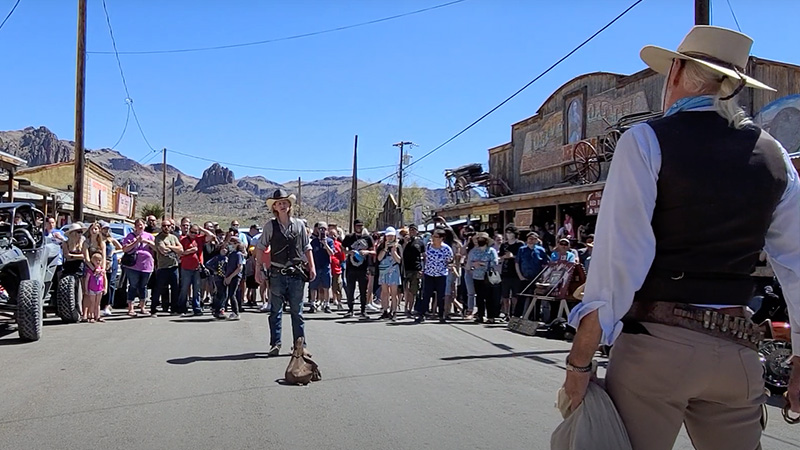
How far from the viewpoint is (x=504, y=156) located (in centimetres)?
2702

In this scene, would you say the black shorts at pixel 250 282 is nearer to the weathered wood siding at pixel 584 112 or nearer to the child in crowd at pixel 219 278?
the child in crowd at pixel 219 278

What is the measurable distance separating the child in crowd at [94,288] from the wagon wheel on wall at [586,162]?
42.4 ft

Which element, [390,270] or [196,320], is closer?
[196,320]

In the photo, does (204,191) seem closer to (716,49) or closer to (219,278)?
(219,278)

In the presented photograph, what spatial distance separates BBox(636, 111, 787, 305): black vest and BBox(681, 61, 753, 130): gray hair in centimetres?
6

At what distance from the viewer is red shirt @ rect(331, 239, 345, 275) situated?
16734 millimetres

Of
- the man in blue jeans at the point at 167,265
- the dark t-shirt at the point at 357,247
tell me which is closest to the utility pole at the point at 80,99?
the man in blue jeans at the point at 167,265

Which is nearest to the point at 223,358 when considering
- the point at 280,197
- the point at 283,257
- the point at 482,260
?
the point at 283,257

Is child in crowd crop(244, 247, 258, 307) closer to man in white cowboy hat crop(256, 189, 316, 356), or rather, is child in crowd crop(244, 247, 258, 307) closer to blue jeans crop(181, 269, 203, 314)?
blue jeans crop(181, 269, 203, 314)

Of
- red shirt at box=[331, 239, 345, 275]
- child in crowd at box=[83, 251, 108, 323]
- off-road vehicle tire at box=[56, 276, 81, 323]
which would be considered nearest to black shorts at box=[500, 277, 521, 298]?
red shirt at box=[331, 239, 345, 275]

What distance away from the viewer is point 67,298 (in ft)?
38.7

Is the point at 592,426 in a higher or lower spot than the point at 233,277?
higher

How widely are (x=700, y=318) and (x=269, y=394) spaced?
5.17 meters

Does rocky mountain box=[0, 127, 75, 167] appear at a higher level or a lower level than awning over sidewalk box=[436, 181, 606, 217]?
higher
